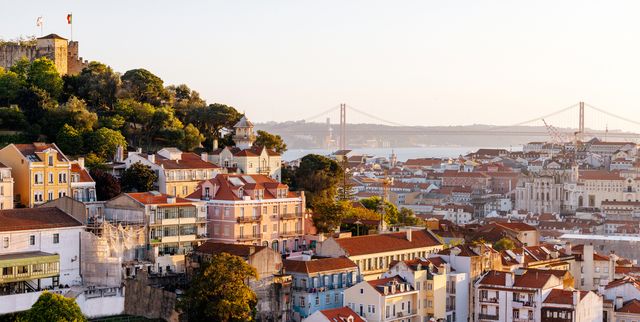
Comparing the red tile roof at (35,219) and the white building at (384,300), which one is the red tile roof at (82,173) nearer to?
the red tile roof at (35,219)

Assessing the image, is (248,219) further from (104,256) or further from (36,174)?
(36,174)

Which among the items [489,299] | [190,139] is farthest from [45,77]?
[489,299]

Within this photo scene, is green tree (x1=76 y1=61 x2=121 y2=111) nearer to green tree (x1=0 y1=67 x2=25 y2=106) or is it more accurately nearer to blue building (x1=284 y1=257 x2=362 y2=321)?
green tree (x1=0 y1=67 x2=25 y2=106)

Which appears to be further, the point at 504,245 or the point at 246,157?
the point at 504,245

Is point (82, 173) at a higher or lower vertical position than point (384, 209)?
higher

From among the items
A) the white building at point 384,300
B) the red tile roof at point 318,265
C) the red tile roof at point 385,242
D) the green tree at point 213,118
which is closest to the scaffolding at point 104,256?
the red tile roof at point 318,265

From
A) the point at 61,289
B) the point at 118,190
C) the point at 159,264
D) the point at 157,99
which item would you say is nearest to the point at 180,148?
the point at 157,99

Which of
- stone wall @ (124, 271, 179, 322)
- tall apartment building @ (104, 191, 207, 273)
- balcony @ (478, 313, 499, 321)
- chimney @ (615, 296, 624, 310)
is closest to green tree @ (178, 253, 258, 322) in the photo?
stone wall @ (124, 271, 179, 322)

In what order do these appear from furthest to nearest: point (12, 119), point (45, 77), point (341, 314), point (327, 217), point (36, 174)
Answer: point (45, 77), point (12, 119), point (327, 217), point (36, 174), point (341, 314)
